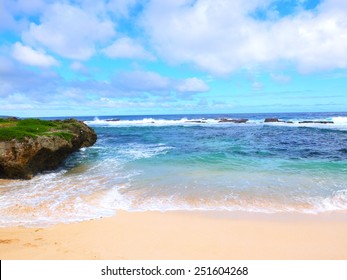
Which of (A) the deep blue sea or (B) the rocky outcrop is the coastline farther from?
(B) the rocky outcrop

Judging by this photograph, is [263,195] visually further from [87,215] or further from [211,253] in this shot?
[87,215]

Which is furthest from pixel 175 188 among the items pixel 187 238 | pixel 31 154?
pixel 31 154

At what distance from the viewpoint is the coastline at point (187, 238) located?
185 inches

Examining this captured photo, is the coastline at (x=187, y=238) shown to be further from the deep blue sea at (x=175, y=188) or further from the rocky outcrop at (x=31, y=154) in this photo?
the rocky outcrop at (x=31, y=154)

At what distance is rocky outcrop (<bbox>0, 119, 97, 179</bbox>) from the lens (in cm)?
1008

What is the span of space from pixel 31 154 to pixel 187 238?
824 centimetres

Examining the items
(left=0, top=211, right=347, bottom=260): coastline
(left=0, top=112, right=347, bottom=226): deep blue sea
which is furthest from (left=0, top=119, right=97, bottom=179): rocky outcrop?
(left=0, top=211, right=347, bottom=260): coastline

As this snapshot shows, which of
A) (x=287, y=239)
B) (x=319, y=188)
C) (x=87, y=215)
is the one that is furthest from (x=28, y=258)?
(x=319, y=188)

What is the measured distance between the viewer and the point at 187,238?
5.37 metres

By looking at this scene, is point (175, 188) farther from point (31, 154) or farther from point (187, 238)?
point (31, 154)

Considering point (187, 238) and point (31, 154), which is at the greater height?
point (31, 154)

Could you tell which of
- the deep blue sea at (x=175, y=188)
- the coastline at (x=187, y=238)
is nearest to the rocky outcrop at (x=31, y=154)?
the deep blue sea at (x=175, y=188)

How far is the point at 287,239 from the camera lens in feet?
17.4
